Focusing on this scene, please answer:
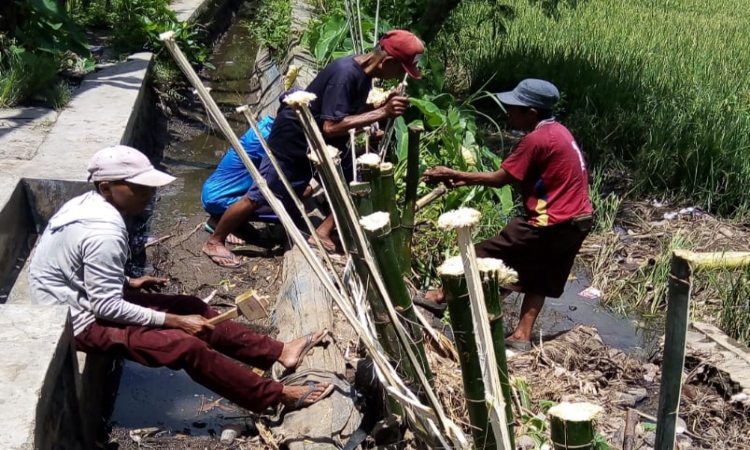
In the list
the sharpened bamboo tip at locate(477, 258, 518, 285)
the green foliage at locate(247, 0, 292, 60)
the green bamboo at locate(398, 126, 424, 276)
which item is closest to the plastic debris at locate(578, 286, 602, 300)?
the green bamboo at locate(398, 126, 424, 276)

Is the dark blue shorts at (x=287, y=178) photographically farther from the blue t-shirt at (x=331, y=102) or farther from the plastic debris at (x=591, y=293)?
the plastic debris at (x=591, y=293)

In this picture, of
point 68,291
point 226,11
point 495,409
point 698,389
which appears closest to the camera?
point 495,409

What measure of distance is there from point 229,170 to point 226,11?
7.94 m

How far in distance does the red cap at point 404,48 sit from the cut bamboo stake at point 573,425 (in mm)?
2487

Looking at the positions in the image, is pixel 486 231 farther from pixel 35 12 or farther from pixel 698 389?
pixel 35 12

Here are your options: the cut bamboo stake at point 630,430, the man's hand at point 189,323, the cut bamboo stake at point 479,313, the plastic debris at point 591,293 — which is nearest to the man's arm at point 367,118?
the man's hand at point 189,323

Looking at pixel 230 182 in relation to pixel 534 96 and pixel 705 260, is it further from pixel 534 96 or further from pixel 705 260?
pixel 705 260

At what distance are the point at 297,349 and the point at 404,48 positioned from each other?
1.53 metres

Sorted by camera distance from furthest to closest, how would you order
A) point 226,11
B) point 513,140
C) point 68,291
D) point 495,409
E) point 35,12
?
point 226,11 < point 513,140 < point 35,12 < point 68,291 < point 495,409

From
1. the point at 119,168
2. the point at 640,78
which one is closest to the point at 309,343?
the point at 119,168

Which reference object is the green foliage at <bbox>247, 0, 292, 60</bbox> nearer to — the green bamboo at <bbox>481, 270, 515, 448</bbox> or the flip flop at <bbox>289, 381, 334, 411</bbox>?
the flip flop at <bbox>289, 381, 334, 411</bbox>

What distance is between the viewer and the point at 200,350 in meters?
3.12

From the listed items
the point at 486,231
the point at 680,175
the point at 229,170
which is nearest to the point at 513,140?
the point at 680,175

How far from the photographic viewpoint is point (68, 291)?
2.95 metres
